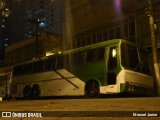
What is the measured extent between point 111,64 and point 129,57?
1035 mm

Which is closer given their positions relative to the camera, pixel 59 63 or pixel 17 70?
pixel 59 63

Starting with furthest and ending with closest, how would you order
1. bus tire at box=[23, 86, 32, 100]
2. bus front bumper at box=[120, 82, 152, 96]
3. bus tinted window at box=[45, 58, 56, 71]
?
bus tire at box=[23, 86, 32, 100], bus tinted window at box=[45, 58, 56, 71], bus front bumper at box=[120, 82, 152, 96]

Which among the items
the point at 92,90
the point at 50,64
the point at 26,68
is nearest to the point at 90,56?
the point at 92,90

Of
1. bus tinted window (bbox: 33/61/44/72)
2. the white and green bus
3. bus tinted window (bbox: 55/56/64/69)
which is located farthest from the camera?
bus tinted window (bbox: 33/61/44/72)

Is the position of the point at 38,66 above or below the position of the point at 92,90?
above

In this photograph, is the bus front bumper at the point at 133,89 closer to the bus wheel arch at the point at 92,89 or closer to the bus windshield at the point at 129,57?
the bus windshield at the point at 129,57

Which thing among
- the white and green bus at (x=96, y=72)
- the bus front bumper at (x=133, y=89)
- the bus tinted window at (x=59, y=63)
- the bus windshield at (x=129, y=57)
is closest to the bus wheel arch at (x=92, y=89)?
the white and green bus at (x=96, y=72)

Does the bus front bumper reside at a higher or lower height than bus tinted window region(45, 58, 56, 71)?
lower

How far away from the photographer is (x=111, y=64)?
18.5m

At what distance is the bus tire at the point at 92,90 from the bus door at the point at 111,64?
0.94 meters

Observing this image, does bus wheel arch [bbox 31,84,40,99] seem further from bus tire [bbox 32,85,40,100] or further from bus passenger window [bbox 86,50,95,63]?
bus passenger window [bbox 86,50,95,63]

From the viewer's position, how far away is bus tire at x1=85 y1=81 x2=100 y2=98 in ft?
61.9

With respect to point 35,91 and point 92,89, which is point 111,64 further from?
point 35,91

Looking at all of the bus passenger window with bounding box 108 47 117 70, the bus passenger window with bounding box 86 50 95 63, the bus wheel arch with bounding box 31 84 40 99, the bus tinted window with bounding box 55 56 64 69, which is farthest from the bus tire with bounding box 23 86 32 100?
the bus passenger window with bounding box 108 47 117 70
